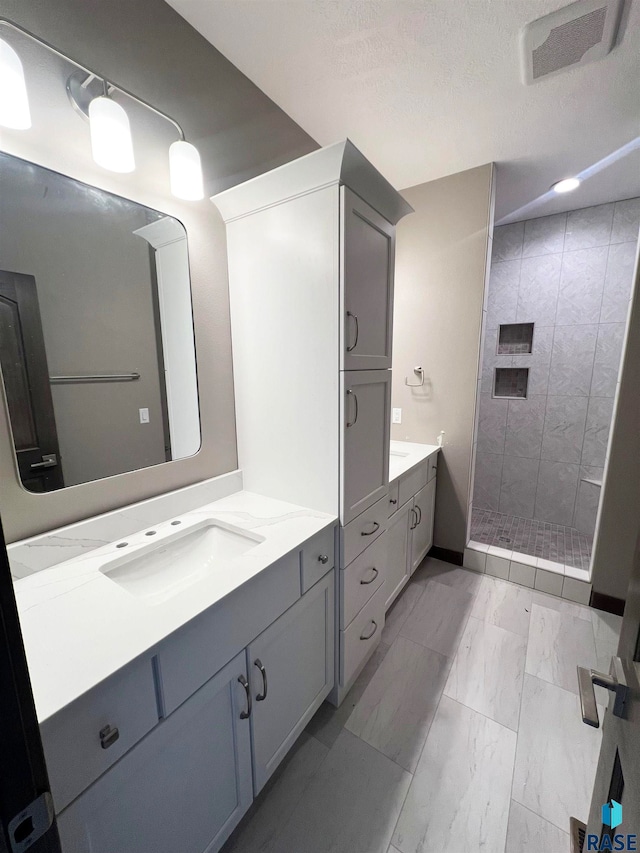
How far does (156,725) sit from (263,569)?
381 millimetres

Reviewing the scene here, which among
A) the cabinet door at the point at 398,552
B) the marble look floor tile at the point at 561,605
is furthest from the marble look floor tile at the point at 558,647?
the cabinet door at the point at 398,552

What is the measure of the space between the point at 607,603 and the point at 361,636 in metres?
1.57

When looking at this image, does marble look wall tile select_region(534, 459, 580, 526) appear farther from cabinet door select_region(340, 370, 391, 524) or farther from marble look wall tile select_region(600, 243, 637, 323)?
cabinet door select_region(340, 370, 391, 524)

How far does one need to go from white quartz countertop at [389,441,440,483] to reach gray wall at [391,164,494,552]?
0.08m

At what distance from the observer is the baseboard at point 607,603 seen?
6.60 ft

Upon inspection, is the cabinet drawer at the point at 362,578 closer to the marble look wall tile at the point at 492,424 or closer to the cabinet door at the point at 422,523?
the cabinet door at the point at 422,523

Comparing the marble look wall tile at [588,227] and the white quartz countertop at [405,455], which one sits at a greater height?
the marble look wall tile at [588,227]

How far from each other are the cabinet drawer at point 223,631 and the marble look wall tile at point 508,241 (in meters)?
3.12

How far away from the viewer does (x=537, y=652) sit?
5.74 ft

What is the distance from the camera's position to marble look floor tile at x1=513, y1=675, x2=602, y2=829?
3.78ft

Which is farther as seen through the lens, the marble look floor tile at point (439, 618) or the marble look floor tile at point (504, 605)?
the marble look floor tile at point (504, 605)

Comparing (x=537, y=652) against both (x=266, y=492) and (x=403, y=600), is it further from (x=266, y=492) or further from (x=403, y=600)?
(x=266, y=492)

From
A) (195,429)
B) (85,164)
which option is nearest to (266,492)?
(195,429)

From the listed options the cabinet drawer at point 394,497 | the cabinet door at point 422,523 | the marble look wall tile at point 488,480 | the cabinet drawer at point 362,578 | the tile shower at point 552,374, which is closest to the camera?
the cabinet drawer at point 362,578
